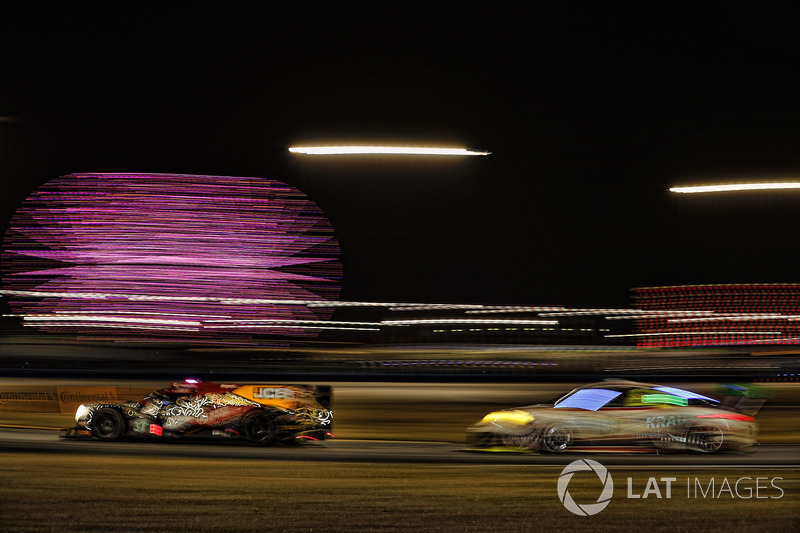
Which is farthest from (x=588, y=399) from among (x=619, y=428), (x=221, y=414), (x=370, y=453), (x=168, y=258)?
(x=168, y=258)

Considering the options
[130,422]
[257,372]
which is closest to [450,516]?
[130,422]

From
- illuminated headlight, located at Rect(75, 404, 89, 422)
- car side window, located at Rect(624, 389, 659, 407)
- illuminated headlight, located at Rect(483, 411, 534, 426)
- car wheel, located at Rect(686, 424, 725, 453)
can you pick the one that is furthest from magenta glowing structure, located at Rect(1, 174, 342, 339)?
car wheel, located at Rect(686, 424, 725, 453)

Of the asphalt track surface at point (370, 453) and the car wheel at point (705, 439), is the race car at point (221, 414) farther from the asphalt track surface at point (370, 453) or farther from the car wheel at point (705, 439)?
the car wheel at point (705, 439)

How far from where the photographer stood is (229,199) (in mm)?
19484

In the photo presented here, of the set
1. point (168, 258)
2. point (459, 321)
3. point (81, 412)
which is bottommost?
point (81, 412)

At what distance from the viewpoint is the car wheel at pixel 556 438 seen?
29.0 ft

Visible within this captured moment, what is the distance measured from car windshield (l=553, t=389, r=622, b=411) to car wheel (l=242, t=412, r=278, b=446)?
317cm

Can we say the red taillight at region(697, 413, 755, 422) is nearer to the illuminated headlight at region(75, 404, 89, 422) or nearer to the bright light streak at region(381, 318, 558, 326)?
the illuminated headlight at region(75, 404, 89, 422)

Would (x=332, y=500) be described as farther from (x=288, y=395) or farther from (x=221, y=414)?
(x=221, y=414)

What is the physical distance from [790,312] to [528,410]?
13.1 m

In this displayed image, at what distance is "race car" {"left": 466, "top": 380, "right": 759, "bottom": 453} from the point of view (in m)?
8.86

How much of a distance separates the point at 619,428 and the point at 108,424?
19.0 ft

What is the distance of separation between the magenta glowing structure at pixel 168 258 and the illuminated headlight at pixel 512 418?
9.73 m

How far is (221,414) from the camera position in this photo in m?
9.38
